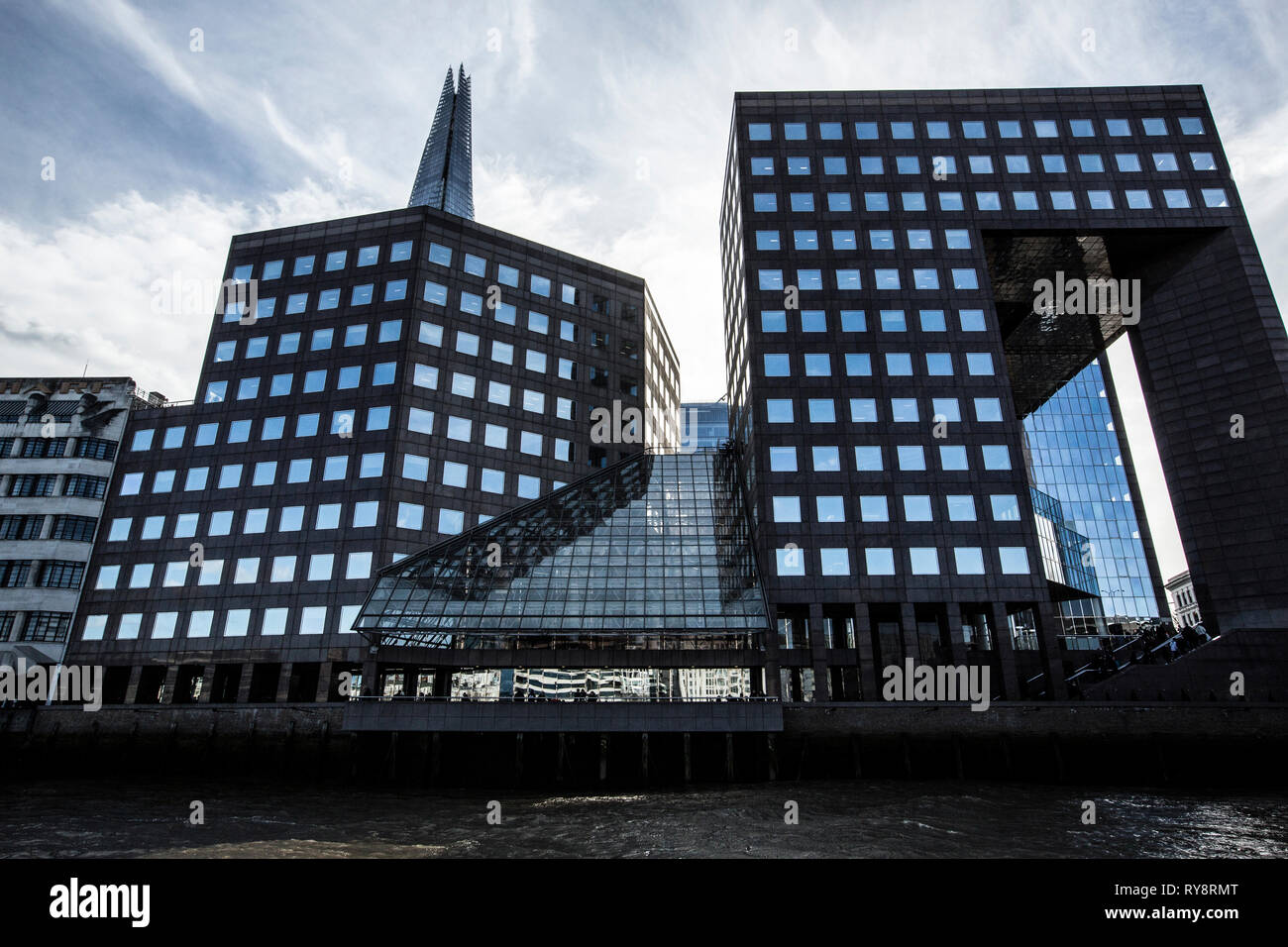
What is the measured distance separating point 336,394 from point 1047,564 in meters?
68.3

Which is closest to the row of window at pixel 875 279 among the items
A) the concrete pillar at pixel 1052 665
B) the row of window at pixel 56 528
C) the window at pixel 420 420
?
the concrete pillar at pixel 1052 665

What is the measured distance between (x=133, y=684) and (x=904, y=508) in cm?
6070

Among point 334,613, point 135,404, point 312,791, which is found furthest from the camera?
point 135,404

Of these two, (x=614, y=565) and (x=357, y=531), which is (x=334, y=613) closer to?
(x=357, y=531)

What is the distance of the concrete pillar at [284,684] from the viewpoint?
53.3 metres

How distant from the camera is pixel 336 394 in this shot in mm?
62500

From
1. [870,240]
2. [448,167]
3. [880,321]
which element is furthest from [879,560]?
[448,167]

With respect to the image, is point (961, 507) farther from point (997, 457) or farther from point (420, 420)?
point (420, 420)

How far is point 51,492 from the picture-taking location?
6269 centimetres

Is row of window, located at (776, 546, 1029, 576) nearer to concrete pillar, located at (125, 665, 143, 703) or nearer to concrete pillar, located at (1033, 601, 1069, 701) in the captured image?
concrete pillar, located at (1033, 601, 1069, 701)

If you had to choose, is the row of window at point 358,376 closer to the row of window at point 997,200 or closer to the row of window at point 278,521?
the row of window at point 278,521

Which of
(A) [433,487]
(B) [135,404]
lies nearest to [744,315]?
(A) [433,487]

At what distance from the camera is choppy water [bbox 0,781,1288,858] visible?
76.4 feet

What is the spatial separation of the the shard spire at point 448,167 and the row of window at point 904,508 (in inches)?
6004
